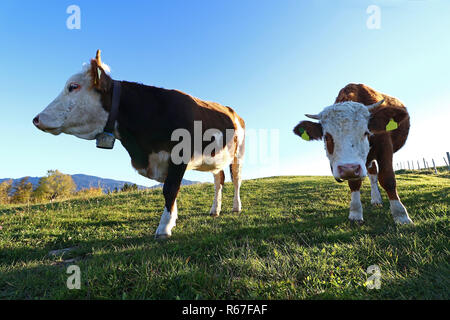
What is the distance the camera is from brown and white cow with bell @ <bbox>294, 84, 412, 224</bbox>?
3.73 m

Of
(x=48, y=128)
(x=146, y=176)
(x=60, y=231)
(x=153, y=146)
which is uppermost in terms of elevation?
(x=48, y=128)

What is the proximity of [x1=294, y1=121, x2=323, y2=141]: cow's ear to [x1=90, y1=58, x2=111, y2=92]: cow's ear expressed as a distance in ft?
12.2

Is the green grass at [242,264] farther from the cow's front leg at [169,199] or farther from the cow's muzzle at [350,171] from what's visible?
the cow's muzzle at [350,171]

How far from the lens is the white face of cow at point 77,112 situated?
13.3 ft

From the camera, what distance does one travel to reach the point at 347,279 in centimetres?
210

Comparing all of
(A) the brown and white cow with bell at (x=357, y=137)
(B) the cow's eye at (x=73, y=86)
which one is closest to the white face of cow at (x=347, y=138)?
(A) the brown and white cow with bell at (x=357, y=137)

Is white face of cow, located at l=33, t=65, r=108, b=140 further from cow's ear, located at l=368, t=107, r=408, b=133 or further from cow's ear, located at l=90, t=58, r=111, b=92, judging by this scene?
cow's ear, located at l=368, t=107, r=408, b=133

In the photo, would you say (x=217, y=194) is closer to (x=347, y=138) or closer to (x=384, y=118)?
(x=347, y=138)

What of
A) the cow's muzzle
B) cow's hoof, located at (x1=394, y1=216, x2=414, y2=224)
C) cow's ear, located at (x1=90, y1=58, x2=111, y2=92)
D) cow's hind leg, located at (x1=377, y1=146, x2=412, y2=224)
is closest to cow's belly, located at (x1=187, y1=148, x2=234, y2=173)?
cow's ear, located at (x1=90, y1=58, x2=111, y2=92)

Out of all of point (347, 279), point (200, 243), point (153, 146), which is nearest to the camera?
point (347, 279)

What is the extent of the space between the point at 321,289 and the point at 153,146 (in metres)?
3.56

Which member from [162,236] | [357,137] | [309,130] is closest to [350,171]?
[357,137]
